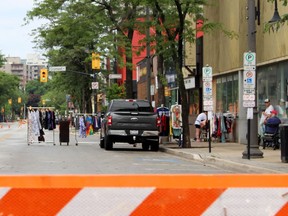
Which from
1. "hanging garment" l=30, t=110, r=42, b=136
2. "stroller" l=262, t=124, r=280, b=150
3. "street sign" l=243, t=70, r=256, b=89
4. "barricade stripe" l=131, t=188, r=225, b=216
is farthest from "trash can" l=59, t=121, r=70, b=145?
"barricade stripe" l=131, t=188, r=225, b=216

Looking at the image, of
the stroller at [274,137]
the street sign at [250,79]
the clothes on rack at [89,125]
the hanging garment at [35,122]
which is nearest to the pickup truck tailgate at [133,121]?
the stroller at [274,137]

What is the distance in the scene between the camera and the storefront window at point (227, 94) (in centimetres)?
2839

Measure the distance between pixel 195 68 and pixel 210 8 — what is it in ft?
13.9

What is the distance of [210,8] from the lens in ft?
101

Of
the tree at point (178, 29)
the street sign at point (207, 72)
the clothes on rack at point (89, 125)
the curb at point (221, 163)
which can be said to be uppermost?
the tree at point (178, 29)

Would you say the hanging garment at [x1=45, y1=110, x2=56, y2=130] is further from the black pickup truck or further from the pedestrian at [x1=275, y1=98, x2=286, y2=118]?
the pedestrian at [x1=275, y1=98, x2=286, y2=118]

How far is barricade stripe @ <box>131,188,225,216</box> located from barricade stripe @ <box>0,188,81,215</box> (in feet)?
1.62

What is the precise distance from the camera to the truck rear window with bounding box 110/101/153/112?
24550 mm

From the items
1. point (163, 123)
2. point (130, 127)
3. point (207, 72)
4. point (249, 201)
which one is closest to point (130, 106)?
point (130, 127)

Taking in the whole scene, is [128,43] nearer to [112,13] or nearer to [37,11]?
[112,13]

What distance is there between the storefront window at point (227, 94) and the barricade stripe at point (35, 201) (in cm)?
2463

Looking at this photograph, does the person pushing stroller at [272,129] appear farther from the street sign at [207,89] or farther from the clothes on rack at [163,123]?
the clothes on rack at [163,123]

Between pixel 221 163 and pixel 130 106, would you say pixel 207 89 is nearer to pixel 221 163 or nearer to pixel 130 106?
pixel 221 163

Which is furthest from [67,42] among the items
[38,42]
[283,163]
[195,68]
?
[283,163]
